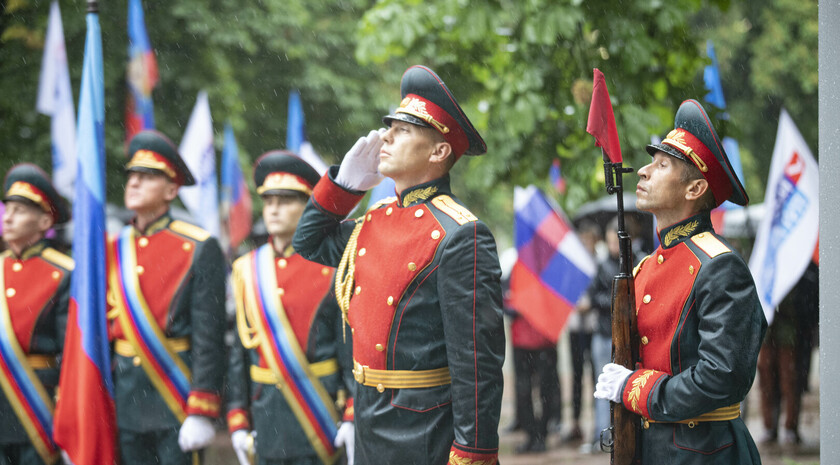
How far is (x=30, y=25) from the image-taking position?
1135 cm

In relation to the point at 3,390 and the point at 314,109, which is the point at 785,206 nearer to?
the point at 3,390

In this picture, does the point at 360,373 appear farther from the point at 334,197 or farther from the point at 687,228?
the point at 687,228

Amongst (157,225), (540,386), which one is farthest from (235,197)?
(157,225)

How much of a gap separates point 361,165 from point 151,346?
1825mm

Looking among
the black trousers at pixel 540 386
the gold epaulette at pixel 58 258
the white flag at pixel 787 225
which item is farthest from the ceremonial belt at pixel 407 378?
the black trousers at pixel 540 386

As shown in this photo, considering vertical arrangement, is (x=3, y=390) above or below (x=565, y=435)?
above

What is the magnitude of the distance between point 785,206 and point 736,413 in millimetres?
4267

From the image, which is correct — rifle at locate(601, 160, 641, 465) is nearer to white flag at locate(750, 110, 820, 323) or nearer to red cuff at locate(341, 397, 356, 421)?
red cuff at locate(341, 397, 356, 421)

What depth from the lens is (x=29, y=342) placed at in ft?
Result: 18.0

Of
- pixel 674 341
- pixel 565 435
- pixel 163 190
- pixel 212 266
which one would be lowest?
pixel 565 435

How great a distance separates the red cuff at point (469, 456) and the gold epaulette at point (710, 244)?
3.55ft

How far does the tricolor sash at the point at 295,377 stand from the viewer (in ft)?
16.3

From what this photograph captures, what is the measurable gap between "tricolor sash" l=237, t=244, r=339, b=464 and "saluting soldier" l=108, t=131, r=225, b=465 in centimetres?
26

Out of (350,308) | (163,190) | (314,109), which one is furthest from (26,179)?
(314,109)
